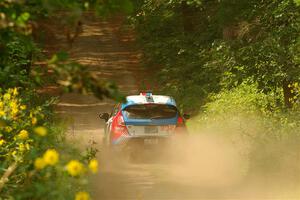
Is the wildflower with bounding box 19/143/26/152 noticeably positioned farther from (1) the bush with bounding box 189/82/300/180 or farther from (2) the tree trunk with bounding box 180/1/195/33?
(2) the tree trunk with bounding box 180/1/195/33

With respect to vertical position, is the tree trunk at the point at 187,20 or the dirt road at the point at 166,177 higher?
the tree trunk at the point at 187,20

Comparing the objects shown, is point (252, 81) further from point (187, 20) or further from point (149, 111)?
point (187, 20)

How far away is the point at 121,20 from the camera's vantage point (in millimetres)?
50156

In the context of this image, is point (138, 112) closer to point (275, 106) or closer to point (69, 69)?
point (275, 106)

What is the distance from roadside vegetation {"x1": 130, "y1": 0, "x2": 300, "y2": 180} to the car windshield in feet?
5.68

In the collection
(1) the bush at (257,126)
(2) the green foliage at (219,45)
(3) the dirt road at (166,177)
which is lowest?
(3) the dirt road at (166,177)

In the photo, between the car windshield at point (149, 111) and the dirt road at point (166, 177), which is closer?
the dirt road at point (166, 177)

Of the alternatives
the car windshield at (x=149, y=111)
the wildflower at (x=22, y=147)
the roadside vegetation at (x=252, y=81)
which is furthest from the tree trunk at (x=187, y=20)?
the wildflower at (x=22, y=147)

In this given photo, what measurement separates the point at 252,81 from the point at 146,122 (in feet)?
19.3

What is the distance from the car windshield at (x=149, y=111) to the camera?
17.4 metres

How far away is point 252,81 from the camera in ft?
72.8

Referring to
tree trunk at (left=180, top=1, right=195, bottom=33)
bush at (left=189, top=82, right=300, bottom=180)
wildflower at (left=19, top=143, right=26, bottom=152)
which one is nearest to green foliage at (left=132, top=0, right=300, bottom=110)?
tree trunk at (left=180, top=1, right=195, bottom=33)

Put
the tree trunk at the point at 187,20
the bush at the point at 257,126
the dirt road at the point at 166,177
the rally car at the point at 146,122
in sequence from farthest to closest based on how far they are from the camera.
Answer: the tree trunk at the point at 187,20
the rally car at the point at 146,122
the bush at the point at 257,126
the dirt road at the point at 166,177

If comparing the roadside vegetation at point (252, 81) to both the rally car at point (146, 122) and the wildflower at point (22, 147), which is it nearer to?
the rally car at point (146, 122)
